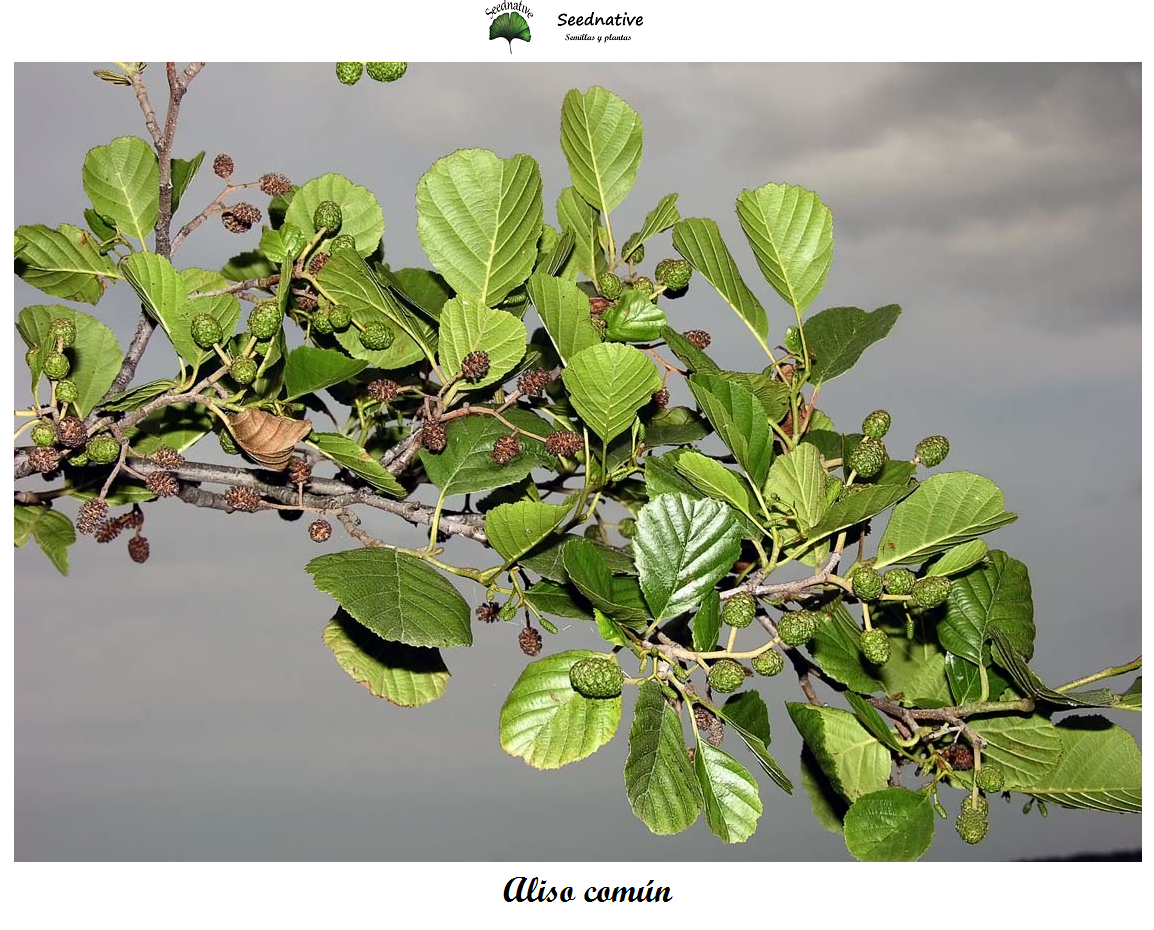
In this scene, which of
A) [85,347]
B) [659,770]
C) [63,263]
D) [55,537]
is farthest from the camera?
[55,537]

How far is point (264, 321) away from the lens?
127 cm

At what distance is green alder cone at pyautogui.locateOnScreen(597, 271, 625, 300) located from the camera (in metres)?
1.46

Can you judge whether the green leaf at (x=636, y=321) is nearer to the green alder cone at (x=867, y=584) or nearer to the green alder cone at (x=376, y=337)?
the green alder cone at (x=376, y=337)

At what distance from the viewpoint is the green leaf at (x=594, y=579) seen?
1.16 m

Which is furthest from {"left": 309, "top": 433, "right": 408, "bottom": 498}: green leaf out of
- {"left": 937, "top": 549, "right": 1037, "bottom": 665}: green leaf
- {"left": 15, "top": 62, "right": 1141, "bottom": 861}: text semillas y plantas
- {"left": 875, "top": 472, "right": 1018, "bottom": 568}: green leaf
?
{"left": 937, "top": 549, "right": 1037, "bottom": 665}: green leaf

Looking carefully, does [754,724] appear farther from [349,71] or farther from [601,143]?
[349,71]

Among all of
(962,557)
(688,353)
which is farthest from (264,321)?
(962,557)

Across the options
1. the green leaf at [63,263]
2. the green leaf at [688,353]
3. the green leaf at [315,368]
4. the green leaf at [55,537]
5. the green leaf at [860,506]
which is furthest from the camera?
the green leaf at [55,537]

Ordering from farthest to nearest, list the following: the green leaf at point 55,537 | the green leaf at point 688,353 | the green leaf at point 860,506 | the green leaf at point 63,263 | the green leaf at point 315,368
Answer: the green leaf at point 55,537, the green leaf at point 63,263, the green leaf at point 688,353, the green leaf at point 315,368, the green leaf at point 860,506

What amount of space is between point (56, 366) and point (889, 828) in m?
1.16

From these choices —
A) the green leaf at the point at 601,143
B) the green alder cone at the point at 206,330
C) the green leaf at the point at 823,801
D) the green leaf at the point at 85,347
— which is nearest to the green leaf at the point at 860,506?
the green leaf at the point at 823,801

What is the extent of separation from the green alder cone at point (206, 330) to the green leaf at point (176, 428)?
35 centimetres
